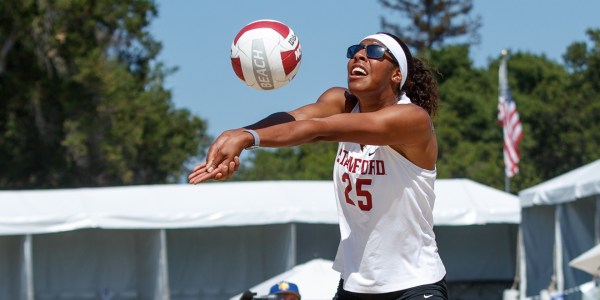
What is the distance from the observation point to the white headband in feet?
15.1

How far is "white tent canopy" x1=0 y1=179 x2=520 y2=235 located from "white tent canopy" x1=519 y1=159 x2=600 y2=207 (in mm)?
1604

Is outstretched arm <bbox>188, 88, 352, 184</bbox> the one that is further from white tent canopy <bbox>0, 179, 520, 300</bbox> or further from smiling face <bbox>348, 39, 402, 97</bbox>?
white tent canopy <bbox>0, 179, 520, 300</bbox>

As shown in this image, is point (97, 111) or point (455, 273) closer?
point (455, 273)

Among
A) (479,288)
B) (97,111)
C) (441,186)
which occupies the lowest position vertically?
(479,288)

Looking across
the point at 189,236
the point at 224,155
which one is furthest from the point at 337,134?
the point at 189,236

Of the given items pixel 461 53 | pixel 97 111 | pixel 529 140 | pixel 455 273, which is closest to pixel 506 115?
pixel 455 273

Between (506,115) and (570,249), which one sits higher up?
(506,115)

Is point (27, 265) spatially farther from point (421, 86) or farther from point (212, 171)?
point (212, 171)

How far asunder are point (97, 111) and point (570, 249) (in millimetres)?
23126

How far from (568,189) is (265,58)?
11.1 m

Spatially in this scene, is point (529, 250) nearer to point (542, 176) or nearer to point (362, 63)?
point (362, 63)

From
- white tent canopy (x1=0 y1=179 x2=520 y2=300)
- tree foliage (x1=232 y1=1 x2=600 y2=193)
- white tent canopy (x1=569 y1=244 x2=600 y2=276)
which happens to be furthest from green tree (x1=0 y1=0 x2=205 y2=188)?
white tent canopy (x1=569 y1=244 x2=600 y2=276)

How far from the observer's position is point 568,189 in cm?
1530

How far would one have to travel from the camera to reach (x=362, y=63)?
455cm
